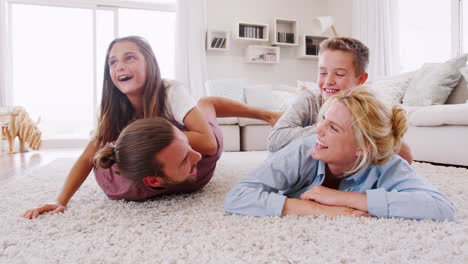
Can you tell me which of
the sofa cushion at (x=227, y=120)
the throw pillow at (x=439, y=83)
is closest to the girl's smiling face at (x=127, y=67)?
the sofa cushion at (x=227, y=120)

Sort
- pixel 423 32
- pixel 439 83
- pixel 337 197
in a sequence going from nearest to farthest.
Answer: pixel 337 197 → pixel 439 83 → pixel 423 32

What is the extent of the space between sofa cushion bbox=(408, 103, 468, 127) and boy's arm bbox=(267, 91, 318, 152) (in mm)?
1250

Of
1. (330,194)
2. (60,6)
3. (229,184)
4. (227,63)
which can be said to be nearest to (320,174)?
(330,194)

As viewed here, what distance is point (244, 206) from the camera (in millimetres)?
1124

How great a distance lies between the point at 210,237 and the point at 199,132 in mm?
550

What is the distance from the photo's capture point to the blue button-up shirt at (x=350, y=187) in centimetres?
101

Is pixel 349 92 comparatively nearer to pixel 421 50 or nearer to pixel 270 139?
pixel 270 139

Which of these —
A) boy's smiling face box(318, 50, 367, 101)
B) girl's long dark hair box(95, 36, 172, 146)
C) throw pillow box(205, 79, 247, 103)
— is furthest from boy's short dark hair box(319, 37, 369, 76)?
throw pillow box(205, 79, 247, 103)

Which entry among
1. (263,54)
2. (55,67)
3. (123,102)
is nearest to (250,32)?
(263,54)

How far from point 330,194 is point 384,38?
4.28m

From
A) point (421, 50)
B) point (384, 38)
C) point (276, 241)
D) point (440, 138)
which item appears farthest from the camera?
point (384, 38)

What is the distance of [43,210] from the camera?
1.23 metres

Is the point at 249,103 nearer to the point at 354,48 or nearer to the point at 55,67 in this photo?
the point at 354,48

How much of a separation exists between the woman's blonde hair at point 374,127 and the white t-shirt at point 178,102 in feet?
2.14
